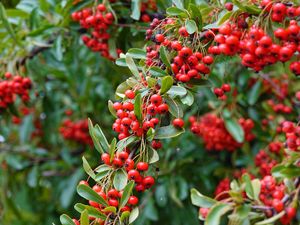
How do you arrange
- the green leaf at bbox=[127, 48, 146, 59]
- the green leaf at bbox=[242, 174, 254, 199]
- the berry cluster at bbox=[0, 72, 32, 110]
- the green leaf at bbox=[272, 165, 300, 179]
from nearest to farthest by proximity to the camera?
the green leaf at bbox=[242, 174, 254, 199]
the green leaf at bbox=[272, 165, 300, 179]
the green leaf at bbox=[127, 48, 146, 59]
the berry cluster at bbox=[0, 72, 32, 110]

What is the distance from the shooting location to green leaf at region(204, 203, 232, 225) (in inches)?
60.6

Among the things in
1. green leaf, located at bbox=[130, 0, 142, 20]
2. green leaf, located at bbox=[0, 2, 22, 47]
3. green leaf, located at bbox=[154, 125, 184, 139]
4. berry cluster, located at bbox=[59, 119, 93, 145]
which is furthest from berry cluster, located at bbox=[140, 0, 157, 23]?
berry cluster, located at bbox=[59, 119, 93, 145]

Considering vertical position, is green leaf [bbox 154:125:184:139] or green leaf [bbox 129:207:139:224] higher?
green leaf [bbox 154:125:184:139]

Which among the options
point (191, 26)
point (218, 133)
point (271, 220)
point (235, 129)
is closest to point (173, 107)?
point (191, 26)

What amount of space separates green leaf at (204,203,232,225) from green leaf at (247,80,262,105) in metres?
2.05

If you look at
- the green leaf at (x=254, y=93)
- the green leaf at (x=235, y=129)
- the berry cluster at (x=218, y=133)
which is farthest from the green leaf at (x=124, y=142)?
the green leaf at (x=254, y=93)

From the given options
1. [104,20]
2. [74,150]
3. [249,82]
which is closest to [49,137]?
[74,150]

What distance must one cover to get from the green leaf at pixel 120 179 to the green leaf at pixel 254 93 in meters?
1.83

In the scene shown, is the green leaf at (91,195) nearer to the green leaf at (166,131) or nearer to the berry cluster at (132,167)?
the berry cluster at (132,167)

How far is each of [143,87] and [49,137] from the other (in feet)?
8.72

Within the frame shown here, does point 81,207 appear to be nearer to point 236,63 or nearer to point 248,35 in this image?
point 248,35

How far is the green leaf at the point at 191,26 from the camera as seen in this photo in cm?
200

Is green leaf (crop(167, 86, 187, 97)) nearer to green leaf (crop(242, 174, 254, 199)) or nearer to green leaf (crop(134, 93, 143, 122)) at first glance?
green leaf (crop(134, 93, 143, 122))

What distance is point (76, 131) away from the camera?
4492 millimetres
